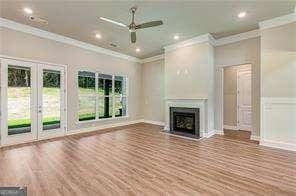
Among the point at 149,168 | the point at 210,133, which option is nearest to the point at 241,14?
the point at 210,133

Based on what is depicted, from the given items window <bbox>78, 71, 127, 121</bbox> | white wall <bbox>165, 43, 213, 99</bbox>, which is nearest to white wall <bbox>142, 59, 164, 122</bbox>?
window <bbox>78, 71, 127, 121</bbox>

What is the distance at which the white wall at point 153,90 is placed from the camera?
8.54 m

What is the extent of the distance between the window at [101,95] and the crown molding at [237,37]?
4443 millimetres

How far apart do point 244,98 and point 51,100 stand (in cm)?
703

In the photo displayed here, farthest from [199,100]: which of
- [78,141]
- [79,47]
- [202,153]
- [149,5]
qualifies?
Answer: [79,47]

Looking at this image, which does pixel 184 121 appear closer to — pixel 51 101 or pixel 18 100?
pixel 51 101

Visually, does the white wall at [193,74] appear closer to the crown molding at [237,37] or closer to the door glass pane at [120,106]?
the crown molding at [237,37]

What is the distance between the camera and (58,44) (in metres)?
5.96

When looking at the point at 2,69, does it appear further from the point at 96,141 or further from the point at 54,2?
the point at 96,141

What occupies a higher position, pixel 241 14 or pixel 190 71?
pixel 241 14

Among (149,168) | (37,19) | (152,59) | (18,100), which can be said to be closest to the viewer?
(149,168)

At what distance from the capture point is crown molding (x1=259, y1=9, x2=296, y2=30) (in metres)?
4.37

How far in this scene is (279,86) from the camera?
4.56 m

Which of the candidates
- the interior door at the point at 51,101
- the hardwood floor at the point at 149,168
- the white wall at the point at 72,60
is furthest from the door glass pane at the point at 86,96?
the hardwood floor at the point at 149,168
